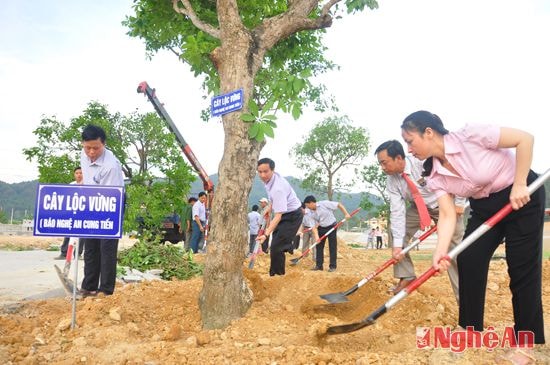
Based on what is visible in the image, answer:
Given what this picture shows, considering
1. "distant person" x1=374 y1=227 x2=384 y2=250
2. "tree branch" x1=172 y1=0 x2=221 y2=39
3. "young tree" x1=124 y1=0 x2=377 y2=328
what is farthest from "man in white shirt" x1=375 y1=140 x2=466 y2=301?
"distant person" x1=374 y1=227 x2=384 y2=250

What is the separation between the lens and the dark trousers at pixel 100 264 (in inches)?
169

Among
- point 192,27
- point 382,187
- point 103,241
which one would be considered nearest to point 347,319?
point 103,241

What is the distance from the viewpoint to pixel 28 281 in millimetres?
6004

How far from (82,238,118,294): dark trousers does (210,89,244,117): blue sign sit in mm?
1719

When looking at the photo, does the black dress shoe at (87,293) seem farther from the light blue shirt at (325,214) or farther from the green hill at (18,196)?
the green hill at (18,196)

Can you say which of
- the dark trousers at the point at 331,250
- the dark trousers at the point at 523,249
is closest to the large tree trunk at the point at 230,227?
the dark trousers at the point at 523,249

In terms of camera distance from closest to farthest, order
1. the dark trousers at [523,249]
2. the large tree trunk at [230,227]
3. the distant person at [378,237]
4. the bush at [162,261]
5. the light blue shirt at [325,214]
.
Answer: the dark trousers at [523,249] → the large tree trunk at [230,227] → the bush at [162,261] → the light blue shirt at [325,214] → the distant person at [378,237]

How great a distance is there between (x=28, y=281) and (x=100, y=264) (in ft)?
7.06

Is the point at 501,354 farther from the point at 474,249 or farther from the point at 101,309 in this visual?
the point at 101,309

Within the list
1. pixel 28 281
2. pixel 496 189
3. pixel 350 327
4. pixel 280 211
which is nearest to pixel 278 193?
pixel 280 211

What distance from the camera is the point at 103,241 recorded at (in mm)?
4301

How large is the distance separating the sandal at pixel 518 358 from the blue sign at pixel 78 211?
277 centimetres

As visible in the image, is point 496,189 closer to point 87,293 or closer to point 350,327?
point 350,327

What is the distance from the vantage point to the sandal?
8.12 ft
